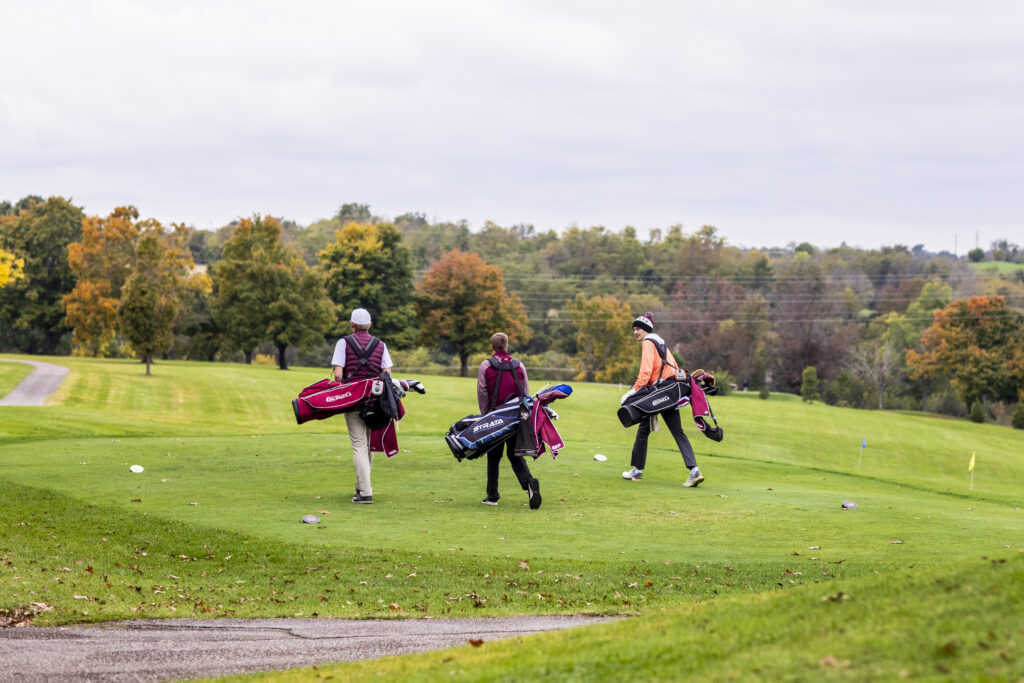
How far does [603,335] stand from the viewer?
104 meters

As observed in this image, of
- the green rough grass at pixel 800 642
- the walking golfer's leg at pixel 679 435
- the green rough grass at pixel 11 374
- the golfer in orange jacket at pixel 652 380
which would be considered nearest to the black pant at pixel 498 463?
the golfer in orange jacket at pixel 652 380

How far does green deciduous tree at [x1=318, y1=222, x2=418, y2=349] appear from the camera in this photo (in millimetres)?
82000

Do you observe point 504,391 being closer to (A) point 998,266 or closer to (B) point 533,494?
(B) point 533,494

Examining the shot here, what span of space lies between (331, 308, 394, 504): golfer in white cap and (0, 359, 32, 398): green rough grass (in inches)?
1215

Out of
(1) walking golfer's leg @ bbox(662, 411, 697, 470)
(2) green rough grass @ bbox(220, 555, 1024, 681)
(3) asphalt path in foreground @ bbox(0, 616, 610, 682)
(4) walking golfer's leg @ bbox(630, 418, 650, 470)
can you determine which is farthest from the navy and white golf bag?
(2) green rough grass @ bbox(220, 555, 1024, 681)

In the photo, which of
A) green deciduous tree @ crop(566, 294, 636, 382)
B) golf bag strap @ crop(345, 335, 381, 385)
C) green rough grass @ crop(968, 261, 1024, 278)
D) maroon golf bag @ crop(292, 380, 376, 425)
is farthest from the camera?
green rough grass @ crop(968, 261, 1024, 278)

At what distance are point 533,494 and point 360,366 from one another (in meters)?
3.10

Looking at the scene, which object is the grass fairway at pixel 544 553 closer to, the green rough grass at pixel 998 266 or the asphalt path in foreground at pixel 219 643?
the asphalt path in foreground at pixel 219 643

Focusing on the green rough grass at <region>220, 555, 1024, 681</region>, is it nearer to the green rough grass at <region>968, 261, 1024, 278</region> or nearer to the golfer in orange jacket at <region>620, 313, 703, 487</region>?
the golfer in orange jacket at <region>620, 313, 703, 487</region>

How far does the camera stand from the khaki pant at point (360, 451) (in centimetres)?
1415

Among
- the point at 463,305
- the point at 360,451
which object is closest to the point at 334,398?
the point at 360,451

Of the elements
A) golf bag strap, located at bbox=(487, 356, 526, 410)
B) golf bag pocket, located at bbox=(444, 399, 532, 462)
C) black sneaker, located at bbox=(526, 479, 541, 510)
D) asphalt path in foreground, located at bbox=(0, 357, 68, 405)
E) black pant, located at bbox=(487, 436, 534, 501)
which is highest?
golf bag strap, located at bbox=(487, 356, 526, 410)

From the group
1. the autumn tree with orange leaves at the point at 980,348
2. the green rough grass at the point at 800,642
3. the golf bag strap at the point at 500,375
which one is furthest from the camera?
the autumn tree with orange leaves at the point at 980,348

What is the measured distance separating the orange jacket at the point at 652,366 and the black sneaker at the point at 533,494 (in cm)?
287
